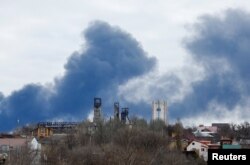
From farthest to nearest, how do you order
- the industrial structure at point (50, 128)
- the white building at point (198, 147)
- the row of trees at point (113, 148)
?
the industrial structure at point (50, 128), the white building at point (198, 147), the row of trees at point (113, 148)

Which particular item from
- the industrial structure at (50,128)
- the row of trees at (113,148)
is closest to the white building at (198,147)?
the row of trees at (113,148)

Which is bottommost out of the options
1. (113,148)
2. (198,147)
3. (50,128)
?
(198,147)

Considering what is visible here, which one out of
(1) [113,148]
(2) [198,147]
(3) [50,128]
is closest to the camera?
(1) [113,148]

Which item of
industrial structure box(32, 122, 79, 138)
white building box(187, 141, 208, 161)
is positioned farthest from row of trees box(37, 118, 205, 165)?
industrial structure box(32, 122, 79, 138)

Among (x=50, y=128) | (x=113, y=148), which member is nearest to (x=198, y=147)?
(x=113, y=148)

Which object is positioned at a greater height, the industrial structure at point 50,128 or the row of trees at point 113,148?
the industrial structure at point 50,128

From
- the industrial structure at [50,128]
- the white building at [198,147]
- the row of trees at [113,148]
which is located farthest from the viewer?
the industrial structure at [50,128]

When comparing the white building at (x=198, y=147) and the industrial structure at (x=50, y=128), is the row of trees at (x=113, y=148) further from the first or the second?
the industrial structure at (x=50, y=128)

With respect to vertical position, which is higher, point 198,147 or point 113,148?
point 113,148

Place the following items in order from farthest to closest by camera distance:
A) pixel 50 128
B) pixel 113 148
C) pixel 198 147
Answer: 1. pixel 50 128
2. pixel 198 147
3. pixel 113 148

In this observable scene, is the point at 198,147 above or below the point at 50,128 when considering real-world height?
below

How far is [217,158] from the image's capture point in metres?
9.03

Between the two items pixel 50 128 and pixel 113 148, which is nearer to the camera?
pixel 113 148

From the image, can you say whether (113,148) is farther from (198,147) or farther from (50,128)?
(50,128)
